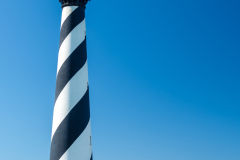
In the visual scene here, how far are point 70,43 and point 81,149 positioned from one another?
3.70 m

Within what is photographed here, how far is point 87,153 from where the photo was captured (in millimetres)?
9461

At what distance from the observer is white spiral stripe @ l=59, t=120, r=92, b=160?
9.13 meters

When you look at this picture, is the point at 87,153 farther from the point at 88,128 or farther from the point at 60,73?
the point at 60,73

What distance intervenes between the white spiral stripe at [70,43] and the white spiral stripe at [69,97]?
0.76 m

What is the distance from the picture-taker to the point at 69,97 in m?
9.66

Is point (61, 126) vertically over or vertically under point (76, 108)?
under

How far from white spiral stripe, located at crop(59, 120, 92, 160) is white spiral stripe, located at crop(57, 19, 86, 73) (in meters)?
2.55

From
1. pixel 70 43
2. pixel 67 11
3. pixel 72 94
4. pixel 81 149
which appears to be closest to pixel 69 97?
pixel 72 94

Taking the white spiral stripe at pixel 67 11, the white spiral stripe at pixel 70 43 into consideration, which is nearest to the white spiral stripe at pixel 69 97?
the white spiral stripe at pixel 70 43

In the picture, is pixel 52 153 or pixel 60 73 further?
pixel 60 73

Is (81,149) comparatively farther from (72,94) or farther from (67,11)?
(67,11)

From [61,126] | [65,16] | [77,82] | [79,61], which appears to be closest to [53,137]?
[61,126]

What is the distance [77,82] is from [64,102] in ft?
2.66

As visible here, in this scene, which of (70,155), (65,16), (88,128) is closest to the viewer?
(70,155)
